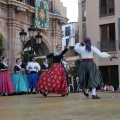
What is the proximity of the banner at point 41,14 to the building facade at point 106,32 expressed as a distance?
19.2 ft

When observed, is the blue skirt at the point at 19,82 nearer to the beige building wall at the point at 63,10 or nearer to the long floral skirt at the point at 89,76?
the long floral skirt at the point at 89,76

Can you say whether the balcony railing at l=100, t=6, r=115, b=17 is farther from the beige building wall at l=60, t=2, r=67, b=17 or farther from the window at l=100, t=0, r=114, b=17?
the beige building wall at l=60, t=2, r=67, b=17

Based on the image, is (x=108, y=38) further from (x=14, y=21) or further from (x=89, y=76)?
(x=89, y=76)

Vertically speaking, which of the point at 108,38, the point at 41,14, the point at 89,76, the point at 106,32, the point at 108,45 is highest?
the point at 41,14

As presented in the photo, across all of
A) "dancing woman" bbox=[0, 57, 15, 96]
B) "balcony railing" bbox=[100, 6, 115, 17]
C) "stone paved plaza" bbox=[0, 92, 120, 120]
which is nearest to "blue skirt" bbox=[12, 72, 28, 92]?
"dancing woman" bbox=[0, 57, 15, 96]

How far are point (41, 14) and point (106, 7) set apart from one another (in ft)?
23.3

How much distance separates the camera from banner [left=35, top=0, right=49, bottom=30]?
75.1 ft

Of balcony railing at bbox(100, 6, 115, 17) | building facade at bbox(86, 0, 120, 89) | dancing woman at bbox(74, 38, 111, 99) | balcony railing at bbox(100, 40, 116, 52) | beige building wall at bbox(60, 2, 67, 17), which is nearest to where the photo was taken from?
dancing woman at bbox(74, 38, 111, 99)

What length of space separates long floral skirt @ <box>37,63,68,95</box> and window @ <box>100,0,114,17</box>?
18638 mm

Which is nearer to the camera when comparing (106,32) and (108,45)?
(108,45)

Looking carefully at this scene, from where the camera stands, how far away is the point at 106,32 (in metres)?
27.7

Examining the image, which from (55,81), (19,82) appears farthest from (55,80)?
(19,82)

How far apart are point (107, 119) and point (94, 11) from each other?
2496 centimetres

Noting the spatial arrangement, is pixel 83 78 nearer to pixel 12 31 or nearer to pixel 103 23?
pixel 12 31
